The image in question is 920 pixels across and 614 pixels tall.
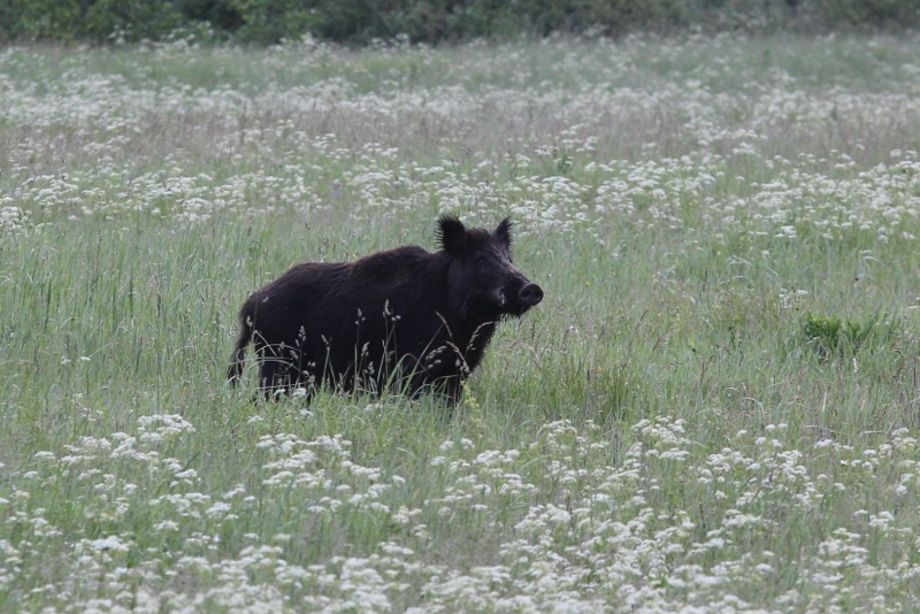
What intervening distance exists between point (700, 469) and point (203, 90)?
45.7 ft

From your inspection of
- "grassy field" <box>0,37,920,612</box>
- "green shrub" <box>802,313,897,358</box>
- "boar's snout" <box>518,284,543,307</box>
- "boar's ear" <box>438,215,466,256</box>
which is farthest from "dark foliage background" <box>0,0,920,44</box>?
"boar's snout" <box>518,284,543,307</box>

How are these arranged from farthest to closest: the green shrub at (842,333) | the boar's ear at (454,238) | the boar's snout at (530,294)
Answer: the green shrub at (842,333)
the boar's ear at (454,238)
the boar's snout at (530,294)

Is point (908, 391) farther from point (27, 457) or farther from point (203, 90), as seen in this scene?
point (203, 90)

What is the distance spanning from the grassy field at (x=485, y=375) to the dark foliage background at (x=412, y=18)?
12846 mm

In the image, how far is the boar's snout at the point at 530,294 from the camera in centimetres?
823

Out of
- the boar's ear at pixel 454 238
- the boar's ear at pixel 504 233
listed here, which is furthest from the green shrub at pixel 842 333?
the boar's ear at pixel 454 238

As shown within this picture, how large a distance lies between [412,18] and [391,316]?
83.4ft

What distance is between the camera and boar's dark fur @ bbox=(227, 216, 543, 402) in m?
8.38

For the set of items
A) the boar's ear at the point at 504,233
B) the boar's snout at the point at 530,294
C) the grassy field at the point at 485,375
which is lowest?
the grassy field at the point at 485,375

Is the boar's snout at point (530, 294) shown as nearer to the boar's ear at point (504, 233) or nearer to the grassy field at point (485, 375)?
the grassy field at point (485, 375)

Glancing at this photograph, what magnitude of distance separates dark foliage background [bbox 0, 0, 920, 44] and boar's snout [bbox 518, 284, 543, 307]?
2181 cm

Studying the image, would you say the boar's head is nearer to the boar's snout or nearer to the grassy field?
the boar's snout

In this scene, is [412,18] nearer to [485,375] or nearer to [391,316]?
[485,375]

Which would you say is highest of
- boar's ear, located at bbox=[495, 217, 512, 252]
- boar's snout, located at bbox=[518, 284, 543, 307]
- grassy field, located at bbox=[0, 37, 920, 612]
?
boar's ear, located at bbox=[495, 217, 512, 252]
